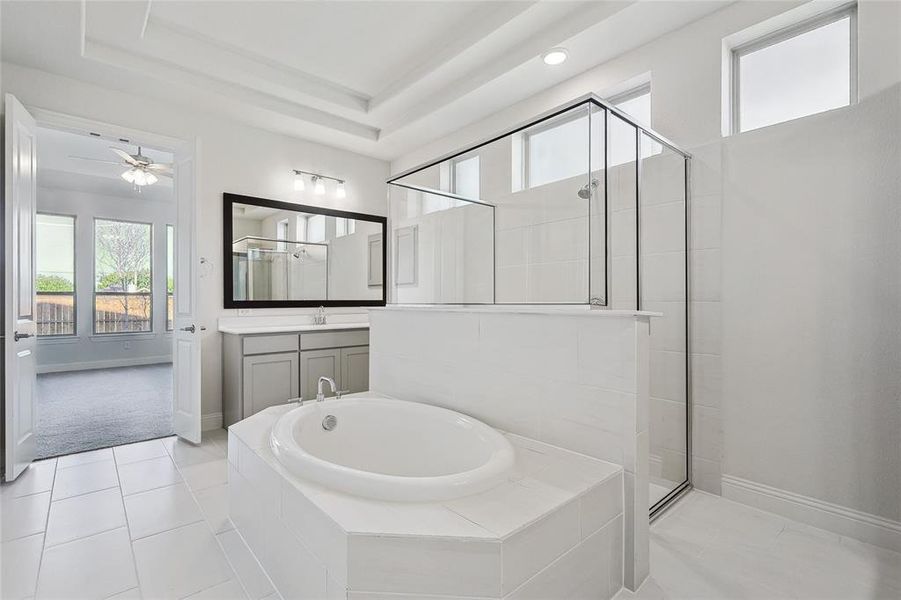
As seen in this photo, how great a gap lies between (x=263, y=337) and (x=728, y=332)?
3.07m

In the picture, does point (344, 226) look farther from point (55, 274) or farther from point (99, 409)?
point (55, 274)

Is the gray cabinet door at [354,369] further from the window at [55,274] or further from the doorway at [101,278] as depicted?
the window at [55,274]

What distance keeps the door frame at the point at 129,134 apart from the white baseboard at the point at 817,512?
3.37 m

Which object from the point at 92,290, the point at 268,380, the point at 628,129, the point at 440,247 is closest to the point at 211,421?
the point at 268,380

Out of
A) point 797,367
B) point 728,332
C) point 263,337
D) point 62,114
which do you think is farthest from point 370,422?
point 62,114

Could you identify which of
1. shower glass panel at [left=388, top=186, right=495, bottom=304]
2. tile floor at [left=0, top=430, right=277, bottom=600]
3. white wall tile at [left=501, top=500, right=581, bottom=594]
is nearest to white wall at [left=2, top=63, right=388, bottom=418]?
tile floor at [left=0, top=430, right=277, bottom=600]

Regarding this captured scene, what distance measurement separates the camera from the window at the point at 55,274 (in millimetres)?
5883

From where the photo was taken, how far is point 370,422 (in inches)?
86.6

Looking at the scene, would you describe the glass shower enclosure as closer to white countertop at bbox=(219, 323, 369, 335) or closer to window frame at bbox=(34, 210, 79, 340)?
white countertop at bbox=(219, 323, 369, 335)

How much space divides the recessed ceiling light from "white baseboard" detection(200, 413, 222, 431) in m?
3.53

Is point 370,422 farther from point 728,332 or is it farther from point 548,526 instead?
point 728,332

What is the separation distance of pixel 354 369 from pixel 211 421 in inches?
46.5

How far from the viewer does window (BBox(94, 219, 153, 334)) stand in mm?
6328

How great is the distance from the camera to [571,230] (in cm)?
217
